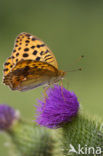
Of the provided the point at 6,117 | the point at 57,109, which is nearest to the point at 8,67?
the point at 57,109

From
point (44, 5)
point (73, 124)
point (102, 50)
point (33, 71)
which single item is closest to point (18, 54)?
point (33, 71)

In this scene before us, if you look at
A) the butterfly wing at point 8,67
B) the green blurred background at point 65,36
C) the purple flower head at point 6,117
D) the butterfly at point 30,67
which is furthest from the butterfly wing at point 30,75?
the green blurred background at point 65,36

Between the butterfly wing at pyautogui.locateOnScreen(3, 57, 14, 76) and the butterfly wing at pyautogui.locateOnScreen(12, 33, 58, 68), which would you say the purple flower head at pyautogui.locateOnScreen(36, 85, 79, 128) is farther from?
the butterfly wing at pyautogui.locateOnScreen(3, 57, 14, 76)

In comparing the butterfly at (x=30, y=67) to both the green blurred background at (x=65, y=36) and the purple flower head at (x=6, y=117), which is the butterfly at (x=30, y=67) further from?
the green blurred background at (x=65, y=36)

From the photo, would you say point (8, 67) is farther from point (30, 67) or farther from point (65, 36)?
point (65, 36)

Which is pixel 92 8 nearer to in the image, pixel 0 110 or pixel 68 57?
pixel 68 57

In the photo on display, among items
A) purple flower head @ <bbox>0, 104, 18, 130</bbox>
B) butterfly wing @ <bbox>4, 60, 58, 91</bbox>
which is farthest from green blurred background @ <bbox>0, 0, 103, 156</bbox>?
butterfly wing @ <bbox>4, 60, 58, 91</bbox>
